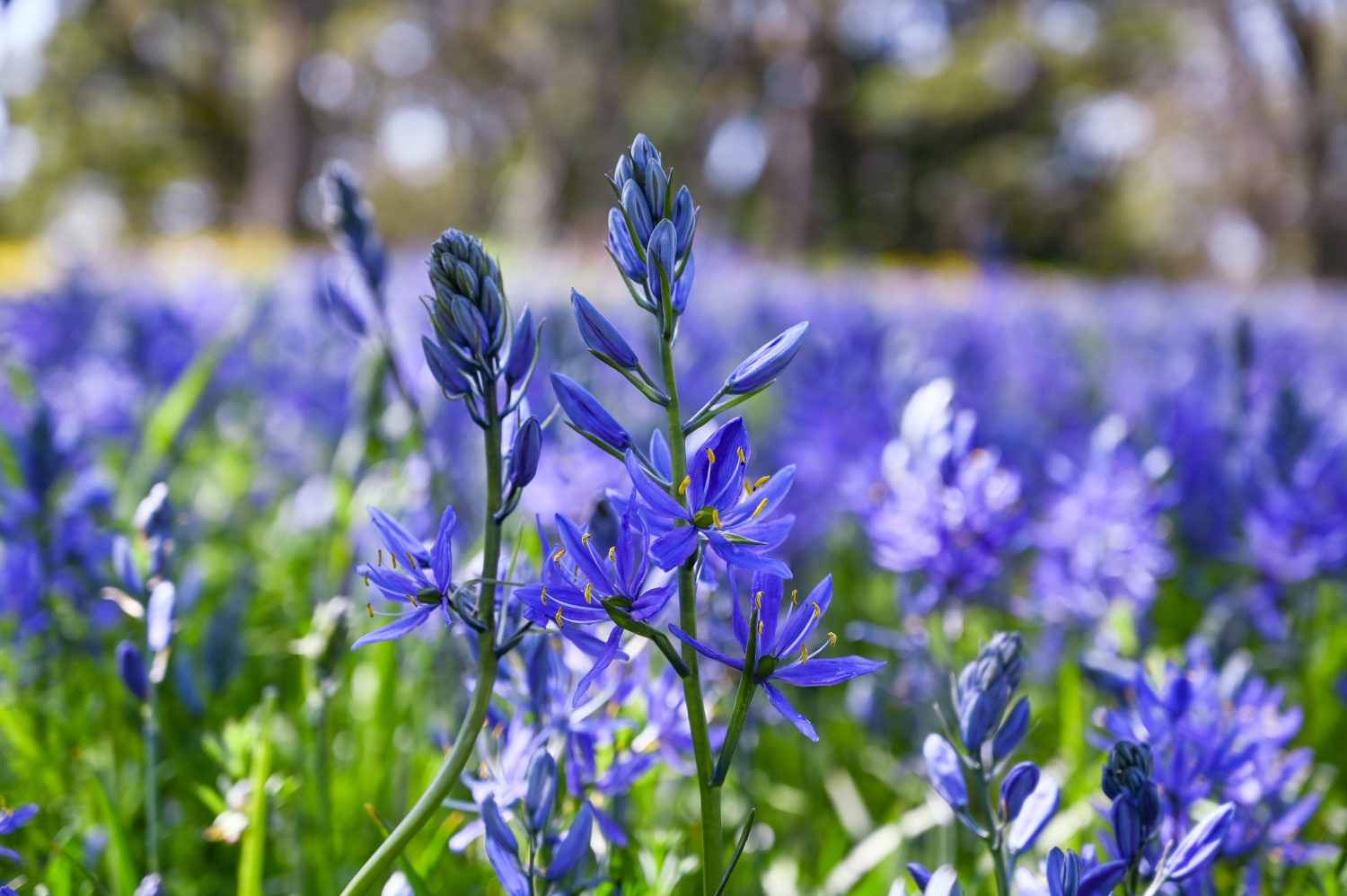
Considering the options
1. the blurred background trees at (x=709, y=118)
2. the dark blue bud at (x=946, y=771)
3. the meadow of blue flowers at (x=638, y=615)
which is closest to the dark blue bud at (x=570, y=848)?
the meadow of blue flowers at (x=638, y=615)

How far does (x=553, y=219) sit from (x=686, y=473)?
80.6ft

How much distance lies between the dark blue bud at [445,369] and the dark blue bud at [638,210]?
194mm

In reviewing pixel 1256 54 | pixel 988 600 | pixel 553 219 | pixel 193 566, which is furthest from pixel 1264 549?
pixel 553 219

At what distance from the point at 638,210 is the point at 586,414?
18 cm

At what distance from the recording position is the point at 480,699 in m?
0.89

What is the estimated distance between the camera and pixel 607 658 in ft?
2.81

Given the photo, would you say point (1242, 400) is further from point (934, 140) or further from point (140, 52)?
point (140, 52)

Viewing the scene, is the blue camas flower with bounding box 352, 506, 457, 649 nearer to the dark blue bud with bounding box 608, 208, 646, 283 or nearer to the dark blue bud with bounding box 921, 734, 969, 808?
the dark blue bud with bounding box 608, 208, 646, 283

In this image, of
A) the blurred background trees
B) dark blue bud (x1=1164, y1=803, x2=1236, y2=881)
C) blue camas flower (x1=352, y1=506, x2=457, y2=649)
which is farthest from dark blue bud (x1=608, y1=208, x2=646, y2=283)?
the blurred background trees

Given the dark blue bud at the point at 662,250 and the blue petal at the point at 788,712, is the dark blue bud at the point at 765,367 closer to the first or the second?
the dark blue bud at the point at 662,250

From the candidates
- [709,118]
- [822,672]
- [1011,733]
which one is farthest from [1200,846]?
[709,118]

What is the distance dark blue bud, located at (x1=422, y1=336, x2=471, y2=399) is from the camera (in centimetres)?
90

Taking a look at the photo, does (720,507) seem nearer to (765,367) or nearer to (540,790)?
(765,367)

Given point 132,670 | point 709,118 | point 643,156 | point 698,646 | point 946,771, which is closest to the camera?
point 698,646
